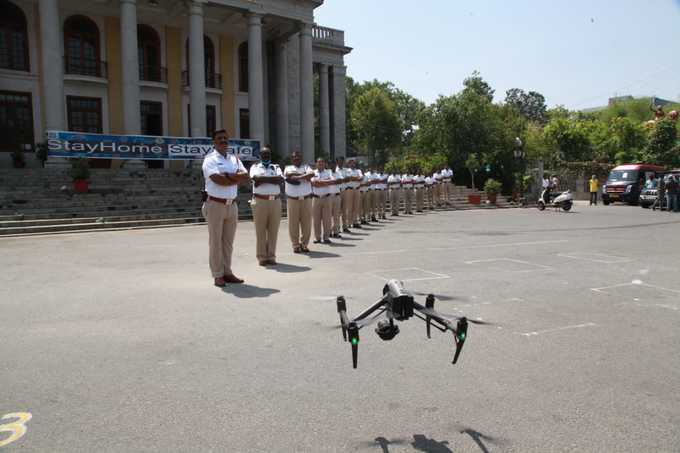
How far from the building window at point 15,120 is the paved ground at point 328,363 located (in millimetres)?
20422

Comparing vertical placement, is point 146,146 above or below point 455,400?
above

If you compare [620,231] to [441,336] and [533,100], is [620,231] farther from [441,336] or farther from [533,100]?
[533,100]

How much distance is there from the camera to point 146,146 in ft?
75.7

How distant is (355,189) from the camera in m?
17.0

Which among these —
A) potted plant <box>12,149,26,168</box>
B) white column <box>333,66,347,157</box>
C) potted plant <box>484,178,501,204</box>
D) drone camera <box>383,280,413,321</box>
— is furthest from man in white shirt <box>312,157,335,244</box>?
white column <box>333,66,347,157</box>

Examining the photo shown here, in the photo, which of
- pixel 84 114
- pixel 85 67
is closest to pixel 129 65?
pixel 85 67

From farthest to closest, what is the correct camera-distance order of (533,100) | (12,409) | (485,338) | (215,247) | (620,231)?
1. (533,100)
2. (620,231)
3. (215,247)
4. (485,338)
5. (12,409)

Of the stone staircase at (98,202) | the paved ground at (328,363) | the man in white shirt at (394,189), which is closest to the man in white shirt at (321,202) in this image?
the paved ground at (328,363)

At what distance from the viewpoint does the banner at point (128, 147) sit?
821 inches

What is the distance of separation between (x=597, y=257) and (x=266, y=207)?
650 centimetres

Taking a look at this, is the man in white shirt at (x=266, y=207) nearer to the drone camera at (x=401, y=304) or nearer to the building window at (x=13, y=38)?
the drone camera at (x=401, y=304)

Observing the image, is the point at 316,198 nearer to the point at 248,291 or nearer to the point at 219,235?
the point at 219,235

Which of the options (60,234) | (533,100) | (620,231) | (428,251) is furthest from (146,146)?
(533,100)

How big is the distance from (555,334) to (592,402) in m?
1.61
